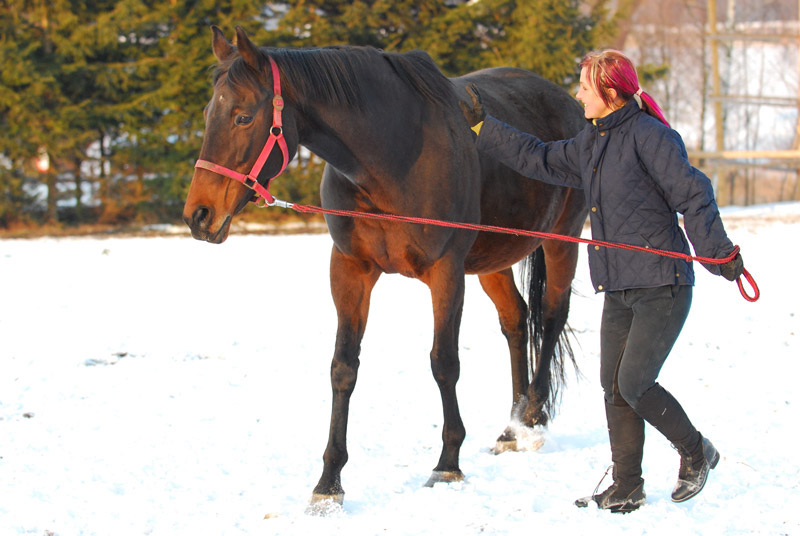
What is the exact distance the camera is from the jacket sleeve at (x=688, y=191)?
270 cm

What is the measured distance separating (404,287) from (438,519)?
5559 mm

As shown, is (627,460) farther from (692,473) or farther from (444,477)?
(444,477)

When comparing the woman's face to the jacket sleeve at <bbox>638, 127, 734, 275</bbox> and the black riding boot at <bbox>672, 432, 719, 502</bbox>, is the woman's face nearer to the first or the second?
the jacket sleeve at <bbox>638, 127, 734, 275</bbox>

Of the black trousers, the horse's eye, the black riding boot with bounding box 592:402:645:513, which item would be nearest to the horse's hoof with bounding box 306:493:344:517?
the black riding boot with bounding box 592:402:645:513

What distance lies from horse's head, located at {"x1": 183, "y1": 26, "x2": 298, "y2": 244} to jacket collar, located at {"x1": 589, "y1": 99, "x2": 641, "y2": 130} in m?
1.20

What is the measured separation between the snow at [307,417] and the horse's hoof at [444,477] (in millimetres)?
68

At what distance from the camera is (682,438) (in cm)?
296

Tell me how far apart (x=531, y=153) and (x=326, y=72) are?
0.90 m

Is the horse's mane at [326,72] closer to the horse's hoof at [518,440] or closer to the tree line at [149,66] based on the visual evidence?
the horse's hoof at [518,440]

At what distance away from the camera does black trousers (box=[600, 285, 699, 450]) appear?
281 cm

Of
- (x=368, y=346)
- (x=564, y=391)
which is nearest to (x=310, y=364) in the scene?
(x=368, y=346)

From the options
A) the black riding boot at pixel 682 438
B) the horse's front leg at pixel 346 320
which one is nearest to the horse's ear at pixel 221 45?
the horse's front leg at pixel 346 320

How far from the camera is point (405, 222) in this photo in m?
3.24

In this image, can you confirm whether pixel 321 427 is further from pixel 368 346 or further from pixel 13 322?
pixel 13 322
